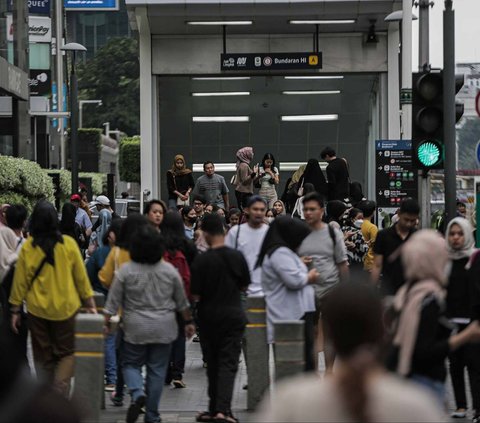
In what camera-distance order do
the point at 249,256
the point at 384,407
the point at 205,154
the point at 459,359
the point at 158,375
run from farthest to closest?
the point at 205,154 → the point at 249,256 → the point at 459,359 → the point at 158,375 → the point at 384,407

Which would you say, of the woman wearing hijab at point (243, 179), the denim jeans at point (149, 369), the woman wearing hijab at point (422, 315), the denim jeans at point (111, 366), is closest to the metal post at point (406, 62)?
the woman wearing hijab at point (243, 179)

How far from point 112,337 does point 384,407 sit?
8.64m

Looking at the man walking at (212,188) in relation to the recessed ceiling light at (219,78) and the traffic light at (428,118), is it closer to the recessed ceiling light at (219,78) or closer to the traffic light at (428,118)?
the recessed ceiling light at (219,78)


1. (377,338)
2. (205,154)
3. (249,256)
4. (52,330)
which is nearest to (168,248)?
(249,256)

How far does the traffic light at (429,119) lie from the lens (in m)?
13.5

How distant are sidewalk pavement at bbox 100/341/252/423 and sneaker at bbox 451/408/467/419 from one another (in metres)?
1.70

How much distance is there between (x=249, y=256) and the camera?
12.1 meters

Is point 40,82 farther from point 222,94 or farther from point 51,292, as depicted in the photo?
point 51,292

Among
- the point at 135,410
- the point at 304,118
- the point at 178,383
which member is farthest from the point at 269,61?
the point at 135,410

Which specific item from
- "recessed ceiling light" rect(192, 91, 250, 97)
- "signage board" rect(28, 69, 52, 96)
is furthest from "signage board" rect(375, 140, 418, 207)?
"signage board" rect(28, 69, 52, 96)

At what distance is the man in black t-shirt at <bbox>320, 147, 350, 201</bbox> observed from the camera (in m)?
21.9

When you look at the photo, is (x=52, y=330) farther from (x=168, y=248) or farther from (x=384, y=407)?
(x=384, y=407)

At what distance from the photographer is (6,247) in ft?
41.2

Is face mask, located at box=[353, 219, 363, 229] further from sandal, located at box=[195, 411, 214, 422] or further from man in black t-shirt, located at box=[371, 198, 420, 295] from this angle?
sandal, located at box=[195, 411, 214, 422]
